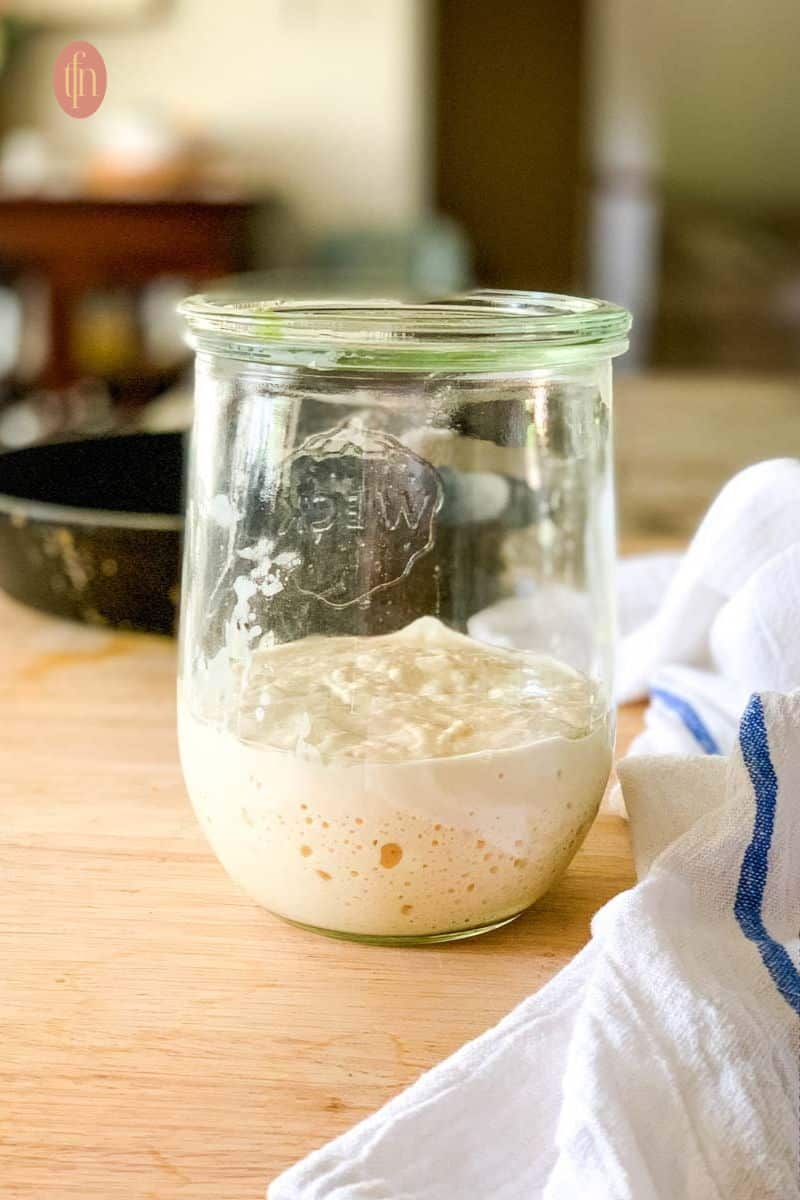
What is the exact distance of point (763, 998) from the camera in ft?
1.56

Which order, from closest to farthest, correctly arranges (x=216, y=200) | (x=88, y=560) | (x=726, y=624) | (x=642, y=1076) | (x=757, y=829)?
(x=642, y=1076)
(x=757, y=829)
(x=726, y=624)
(x=88, y=560)
(x=216, y=200)

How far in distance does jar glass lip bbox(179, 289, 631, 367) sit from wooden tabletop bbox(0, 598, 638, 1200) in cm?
24

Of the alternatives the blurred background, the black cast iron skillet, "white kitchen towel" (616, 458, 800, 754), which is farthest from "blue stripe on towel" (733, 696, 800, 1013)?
the blurred background

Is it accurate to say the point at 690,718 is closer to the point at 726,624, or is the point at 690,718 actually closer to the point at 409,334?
the point at 726,624

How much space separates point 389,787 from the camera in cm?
51

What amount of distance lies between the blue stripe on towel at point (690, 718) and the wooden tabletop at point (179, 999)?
9 cm

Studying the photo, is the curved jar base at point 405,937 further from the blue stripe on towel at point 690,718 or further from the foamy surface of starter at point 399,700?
the blue stripe on towel at point 690,718

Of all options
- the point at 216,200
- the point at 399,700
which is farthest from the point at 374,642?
the point at 216,200

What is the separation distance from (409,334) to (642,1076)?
0.27 meters

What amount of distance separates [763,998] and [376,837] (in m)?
0.15

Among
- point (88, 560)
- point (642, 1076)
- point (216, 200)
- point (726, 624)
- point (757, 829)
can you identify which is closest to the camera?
point (642, 1076)

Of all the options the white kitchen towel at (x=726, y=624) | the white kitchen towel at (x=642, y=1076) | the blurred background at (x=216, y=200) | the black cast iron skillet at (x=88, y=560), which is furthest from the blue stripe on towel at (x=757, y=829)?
the blurred background at (x=216, y=200)

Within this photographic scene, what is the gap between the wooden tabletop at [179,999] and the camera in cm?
42

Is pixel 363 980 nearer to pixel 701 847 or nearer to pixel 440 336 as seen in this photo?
pixel 701 847
